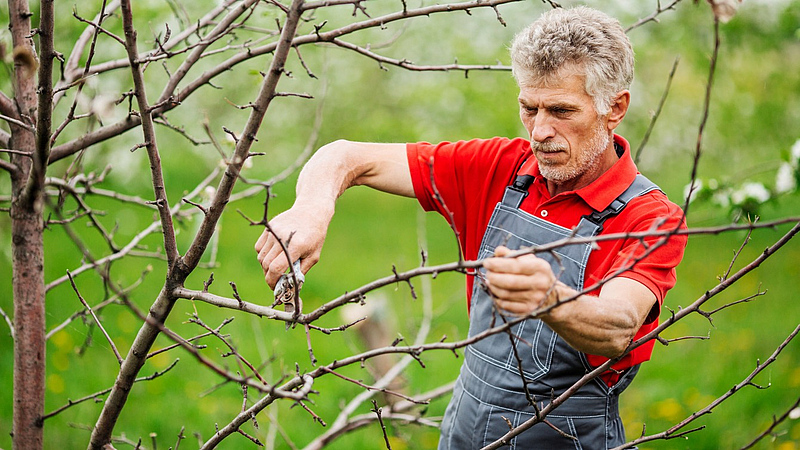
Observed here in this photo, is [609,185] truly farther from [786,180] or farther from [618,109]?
[786,180]

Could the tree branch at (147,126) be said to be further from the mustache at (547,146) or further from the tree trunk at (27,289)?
the mustache at (547,146)

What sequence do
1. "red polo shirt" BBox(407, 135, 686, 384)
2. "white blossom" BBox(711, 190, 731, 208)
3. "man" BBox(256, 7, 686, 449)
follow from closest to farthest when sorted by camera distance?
"red polo shirt" BBox(407, 135, 686, 384), "man" BBox(256, 7, 686, 449), "white blossom" BBox(711, 190, 731, 208)

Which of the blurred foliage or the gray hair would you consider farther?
the blurred foliage

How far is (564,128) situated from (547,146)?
0.25ft

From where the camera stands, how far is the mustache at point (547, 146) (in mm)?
2207

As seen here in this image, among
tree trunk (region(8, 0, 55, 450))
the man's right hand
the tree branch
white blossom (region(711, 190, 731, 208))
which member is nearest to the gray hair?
the man's right hand

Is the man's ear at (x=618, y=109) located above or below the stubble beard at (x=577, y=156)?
above

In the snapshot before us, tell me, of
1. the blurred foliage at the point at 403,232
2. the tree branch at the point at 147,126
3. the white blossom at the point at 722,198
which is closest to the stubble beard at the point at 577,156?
the blurred foliage at the point at 403,232

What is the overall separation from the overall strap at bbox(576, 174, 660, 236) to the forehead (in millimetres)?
303

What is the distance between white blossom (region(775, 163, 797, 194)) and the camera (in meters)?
3.28

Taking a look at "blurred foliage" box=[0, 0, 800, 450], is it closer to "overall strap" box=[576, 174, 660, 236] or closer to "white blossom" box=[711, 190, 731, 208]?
"white blossom" box=[711, 190, 731, 208]

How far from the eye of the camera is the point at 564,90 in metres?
2.15

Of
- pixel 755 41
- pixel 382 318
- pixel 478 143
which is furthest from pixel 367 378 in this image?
pixel 755 41

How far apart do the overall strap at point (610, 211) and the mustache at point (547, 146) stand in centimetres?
23
